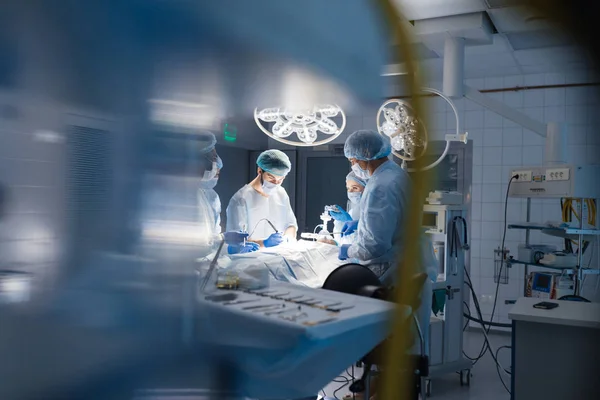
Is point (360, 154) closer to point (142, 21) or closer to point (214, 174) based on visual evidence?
point (214, 174)

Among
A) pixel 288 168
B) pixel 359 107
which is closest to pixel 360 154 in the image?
pixel 288 168

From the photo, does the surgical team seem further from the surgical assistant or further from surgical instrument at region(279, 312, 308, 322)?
surgical instrument at region(279, 312, 308, 322)

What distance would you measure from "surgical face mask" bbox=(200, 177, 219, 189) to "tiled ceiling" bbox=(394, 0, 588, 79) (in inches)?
41.1

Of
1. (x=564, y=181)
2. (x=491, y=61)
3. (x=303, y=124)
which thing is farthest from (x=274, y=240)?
(x=491, y=61)

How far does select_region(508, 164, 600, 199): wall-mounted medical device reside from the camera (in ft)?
9.33

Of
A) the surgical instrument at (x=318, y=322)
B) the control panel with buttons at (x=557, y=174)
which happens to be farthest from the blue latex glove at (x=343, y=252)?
the control panel with buttons at (x=557, y=174)

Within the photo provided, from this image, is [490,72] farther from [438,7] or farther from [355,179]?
[355,179]

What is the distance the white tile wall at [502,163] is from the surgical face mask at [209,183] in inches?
142

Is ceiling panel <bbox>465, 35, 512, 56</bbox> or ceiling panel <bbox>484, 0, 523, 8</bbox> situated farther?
ceiling panel <bbox>465, 35, 512, 56</bbox>

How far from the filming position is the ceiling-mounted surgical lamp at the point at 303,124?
0.84 m

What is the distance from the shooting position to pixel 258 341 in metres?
0.75

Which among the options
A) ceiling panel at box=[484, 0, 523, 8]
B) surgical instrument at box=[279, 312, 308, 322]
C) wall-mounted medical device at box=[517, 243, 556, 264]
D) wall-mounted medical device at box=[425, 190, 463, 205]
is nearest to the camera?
surgical instrument at box=[279, 312, 308, 322]

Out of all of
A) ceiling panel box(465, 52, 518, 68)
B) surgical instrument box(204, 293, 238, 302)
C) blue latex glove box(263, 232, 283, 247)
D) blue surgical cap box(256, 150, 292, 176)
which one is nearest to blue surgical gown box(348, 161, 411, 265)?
blue latex glove box(263, 232, 283, 247)

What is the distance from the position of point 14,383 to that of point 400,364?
3.64 feet
